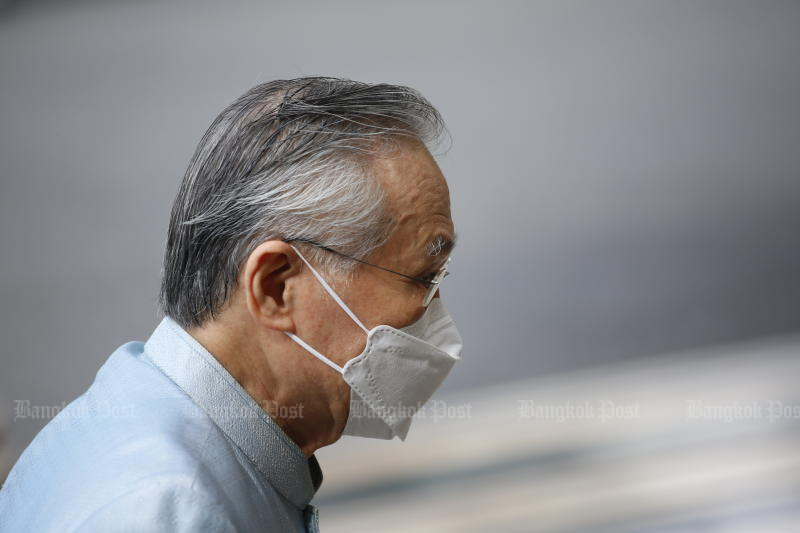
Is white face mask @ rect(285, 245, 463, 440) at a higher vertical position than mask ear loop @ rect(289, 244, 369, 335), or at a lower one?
lower

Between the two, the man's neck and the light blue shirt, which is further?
the man's neck

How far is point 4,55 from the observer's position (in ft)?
7.91

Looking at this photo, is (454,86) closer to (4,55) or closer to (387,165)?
(4,55)

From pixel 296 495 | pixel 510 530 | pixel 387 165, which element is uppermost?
pixel 387 165

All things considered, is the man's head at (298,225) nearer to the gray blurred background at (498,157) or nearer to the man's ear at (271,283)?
the man's ear at (271,283)

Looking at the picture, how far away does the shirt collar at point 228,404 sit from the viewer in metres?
0.92

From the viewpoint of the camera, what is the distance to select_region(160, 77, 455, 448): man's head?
0.95 meters

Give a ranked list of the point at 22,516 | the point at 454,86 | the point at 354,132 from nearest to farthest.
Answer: the point at 22,516
the point at 354,132
the point at 454,86

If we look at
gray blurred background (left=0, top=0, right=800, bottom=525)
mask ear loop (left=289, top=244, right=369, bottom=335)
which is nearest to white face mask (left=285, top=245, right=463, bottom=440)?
mask ear loop (left=289, top=244, right=369, bottom=335)

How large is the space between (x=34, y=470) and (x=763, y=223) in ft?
8.67

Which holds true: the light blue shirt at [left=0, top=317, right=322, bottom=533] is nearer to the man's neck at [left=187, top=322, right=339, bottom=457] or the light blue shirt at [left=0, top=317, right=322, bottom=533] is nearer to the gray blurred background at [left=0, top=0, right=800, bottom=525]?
the man's neck at [left=187, top=322, right=339, bottom=457]

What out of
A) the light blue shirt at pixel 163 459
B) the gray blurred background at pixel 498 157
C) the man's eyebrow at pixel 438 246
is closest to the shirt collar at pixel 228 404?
the light blue shirt at pixel 163 459

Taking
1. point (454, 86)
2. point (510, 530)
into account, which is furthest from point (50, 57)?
point (510, 530)

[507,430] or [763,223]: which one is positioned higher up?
[763,223]
